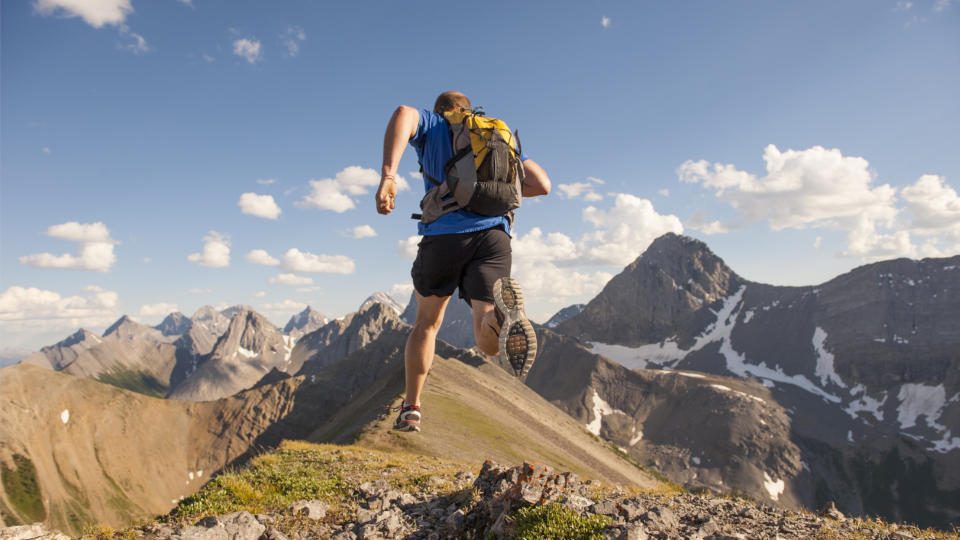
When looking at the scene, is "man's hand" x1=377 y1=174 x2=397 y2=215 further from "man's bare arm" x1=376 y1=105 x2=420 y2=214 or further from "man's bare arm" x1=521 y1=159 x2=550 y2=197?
"man's bare arm" x1=521 y1=159 x2=550 y2=197

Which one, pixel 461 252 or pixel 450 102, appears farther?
pixel 450 102

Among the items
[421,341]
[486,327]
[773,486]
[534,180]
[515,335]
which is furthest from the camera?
[773,486]

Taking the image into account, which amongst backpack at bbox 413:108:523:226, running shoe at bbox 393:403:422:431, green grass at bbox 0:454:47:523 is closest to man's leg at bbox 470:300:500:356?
backpack at bbox 413:108:523:226

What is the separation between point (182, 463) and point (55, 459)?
2951cm

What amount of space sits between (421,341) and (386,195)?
200cm

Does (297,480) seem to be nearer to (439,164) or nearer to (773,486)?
(439,164)

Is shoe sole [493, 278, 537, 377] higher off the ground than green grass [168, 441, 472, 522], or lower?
higher

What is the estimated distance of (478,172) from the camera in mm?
4816

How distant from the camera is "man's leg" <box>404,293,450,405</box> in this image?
18.0 ft

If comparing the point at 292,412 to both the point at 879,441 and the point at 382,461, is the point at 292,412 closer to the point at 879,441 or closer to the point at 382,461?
the point at 382,461

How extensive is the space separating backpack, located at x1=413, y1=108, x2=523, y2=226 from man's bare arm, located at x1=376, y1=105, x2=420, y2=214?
1.45 feet

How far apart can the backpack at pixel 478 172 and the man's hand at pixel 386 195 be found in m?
0.54

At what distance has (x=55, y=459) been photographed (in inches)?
5108

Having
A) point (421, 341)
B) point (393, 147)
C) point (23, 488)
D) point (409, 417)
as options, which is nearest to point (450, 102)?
point (393, 147)
